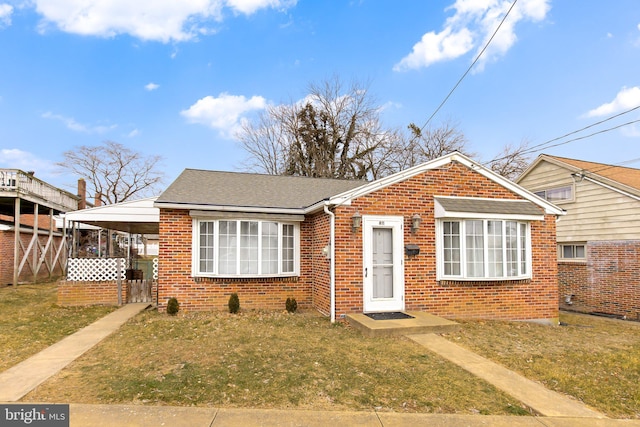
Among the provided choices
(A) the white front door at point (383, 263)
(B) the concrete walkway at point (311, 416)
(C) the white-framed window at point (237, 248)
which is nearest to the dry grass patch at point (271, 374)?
(B) the concrete walkway at point (311, 416)

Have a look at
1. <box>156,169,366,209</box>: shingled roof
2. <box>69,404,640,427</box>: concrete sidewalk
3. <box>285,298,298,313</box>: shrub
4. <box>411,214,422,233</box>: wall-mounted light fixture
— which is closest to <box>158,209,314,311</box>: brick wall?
<box>285,298,298,313</box>: shrub

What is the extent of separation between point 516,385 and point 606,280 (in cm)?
1072

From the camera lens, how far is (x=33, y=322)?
848 cm

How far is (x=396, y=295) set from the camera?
8.70m

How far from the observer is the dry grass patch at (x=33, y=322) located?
624 centimetres

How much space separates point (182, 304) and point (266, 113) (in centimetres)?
2403

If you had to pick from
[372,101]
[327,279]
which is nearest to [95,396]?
[327,279]

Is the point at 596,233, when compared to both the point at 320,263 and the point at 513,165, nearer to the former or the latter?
the point at 320,263

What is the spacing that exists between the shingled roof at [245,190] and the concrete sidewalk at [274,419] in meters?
5.69

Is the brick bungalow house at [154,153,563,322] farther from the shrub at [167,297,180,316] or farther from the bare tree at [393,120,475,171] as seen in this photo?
the bare tree at [393,120,475,171]

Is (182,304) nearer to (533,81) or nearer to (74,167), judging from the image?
(533,81)

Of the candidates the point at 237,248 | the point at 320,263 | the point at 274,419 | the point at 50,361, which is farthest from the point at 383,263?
the point at 50,361

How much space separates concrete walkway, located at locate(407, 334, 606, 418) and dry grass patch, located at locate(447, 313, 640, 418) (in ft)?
0.75

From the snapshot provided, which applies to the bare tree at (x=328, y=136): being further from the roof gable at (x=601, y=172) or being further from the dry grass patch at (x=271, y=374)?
the dry grass patch at (x=271, y=374)
